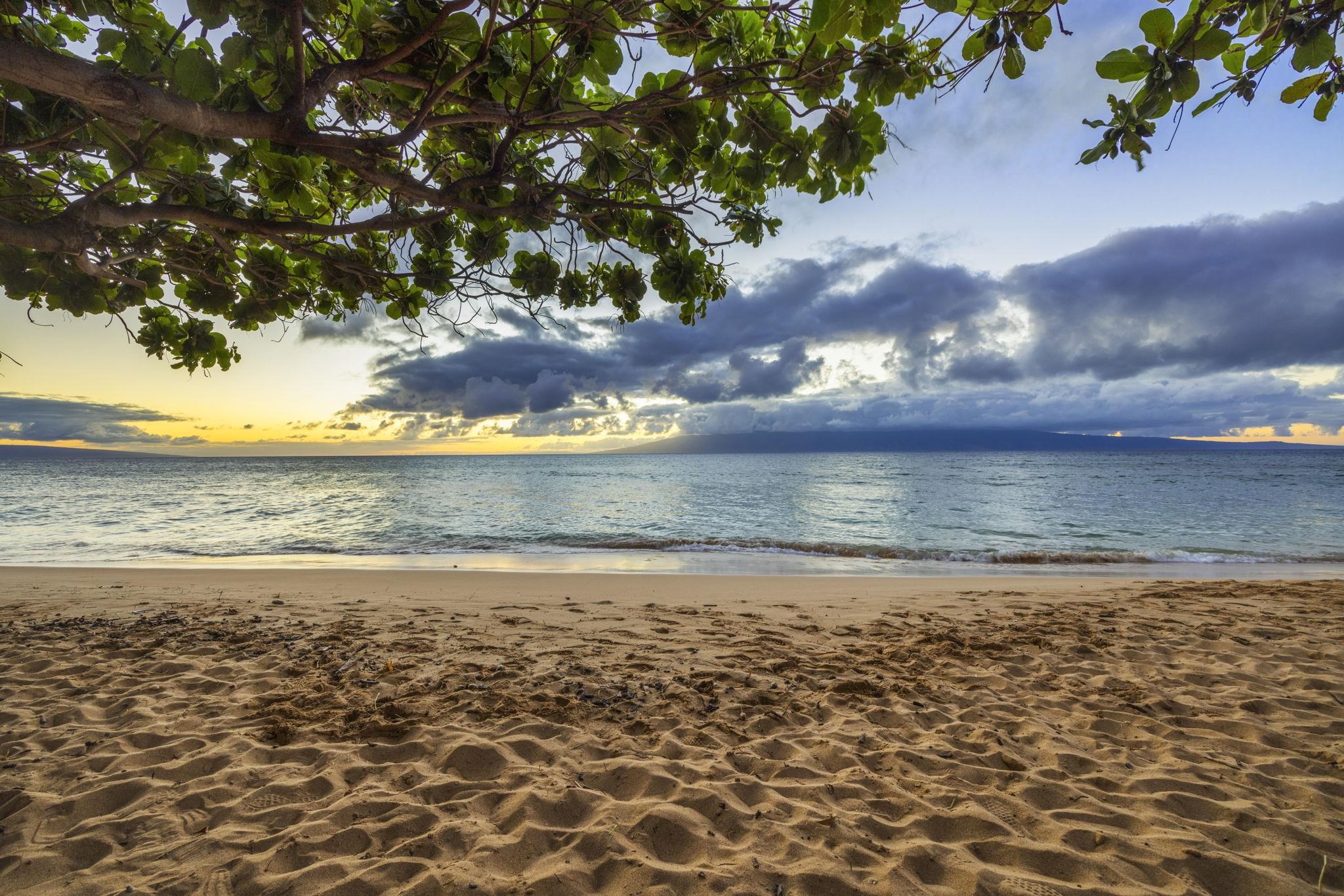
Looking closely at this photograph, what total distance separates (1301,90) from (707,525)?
697 inches

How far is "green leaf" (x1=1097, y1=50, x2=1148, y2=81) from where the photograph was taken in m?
1.78

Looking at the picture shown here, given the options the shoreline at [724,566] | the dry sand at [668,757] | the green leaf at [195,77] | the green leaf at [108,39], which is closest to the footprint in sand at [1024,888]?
the dry sand at [668,757]

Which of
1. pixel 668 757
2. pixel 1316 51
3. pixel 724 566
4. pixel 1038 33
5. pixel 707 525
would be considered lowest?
pixel 707 525

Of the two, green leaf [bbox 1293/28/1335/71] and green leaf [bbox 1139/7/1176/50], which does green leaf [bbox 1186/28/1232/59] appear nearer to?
green leaf [bbox 1139/7/1176/50]

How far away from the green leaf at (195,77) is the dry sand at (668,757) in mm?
3109

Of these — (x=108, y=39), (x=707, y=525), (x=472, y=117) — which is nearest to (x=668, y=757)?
(x=472, y=117)

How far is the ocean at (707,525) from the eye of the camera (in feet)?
42.7

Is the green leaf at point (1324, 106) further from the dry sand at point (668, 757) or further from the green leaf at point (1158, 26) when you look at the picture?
the dry sand at point (668, 757)

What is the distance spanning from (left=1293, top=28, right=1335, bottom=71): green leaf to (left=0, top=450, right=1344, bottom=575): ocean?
10245 mm

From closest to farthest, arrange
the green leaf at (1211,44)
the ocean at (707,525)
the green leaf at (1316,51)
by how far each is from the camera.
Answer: the green leaf at (1211,44) → the green leaf at (1316,51) → the ocean at (707,525)

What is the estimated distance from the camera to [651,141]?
2.83 meters

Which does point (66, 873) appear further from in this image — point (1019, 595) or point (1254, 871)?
point (1019, 595)

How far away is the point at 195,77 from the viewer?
82.9 inches

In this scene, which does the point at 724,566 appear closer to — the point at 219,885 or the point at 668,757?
the point at 668,757
